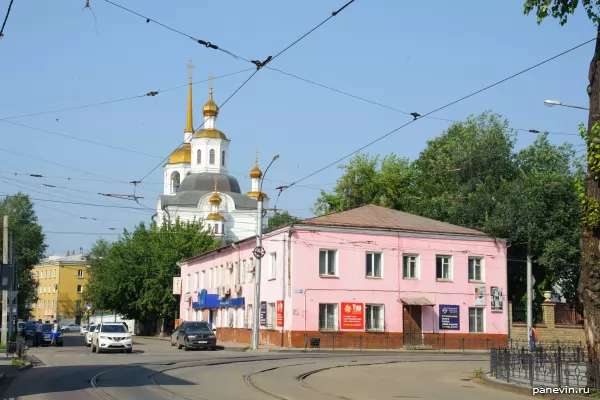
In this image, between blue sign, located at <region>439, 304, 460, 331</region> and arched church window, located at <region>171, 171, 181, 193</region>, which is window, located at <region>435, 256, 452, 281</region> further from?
arched church window, located at <region>171, 171, 181, 193</region>

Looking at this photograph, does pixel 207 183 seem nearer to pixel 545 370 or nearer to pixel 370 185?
pixel 370 185

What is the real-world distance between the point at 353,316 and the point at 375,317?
1.53m

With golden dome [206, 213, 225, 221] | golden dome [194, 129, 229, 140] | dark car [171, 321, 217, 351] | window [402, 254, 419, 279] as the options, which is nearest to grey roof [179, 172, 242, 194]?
golden dome [194, 129, 229, 140]

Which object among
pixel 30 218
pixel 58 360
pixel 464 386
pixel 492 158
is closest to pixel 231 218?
pixel 30 218

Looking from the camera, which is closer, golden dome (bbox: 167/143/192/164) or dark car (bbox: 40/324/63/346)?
dark car (bbox: 40/324/63/346)

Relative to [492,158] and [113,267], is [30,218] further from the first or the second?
[492,158]

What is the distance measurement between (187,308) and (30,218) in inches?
1535

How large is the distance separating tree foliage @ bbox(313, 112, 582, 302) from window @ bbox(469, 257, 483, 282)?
304 centimetres

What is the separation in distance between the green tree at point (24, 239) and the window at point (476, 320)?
53536mm

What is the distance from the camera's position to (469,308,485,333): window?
156 feet

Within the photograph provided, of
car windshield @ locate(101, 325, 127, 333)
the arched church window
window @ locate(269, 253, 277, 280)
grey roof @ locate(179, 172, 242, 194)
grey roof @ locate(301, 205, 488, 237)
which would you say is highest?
the arched church window

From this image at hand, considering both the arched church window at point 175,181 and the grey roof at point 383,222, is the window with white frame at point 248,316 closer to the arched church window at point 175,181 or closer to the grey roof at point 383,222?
the grey roof at point 383,222

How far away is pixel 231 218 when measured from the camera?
338ft

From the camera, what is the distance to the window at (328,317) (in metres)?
44.3
